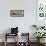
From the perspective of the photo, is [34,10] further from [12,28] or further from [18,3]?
[12,28]

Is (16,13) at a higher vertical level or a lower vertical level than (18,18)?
higher

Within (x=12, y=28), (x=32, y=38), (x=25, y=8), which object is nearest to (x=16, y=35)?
(x=12, y=28)

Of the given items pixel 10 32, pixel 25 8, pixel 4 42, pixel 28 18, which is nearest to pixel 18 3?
pixel 25 8

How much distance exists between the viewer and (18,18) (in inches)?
250

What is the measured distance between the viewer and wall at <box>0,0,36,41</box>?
629 centimetres

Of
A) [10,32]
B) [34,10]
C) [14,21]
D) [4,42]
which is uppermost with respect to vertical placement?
[34,10]

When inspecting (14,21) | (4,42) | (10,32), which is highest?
(14,21)

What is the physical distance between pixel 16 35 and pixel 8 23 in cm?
64

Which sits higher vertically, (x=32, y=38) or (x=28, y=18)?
(x=28, y=18)

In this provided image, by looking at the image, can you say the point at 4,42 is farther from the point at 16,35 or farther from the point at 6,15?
the point at 6,15

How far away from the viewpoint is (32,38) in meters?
6.42

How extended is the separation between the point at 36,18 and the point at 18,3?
972mm

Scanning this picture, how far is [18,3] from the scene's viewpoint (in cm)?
629

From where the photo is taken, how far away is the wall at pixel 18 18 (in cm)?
629
